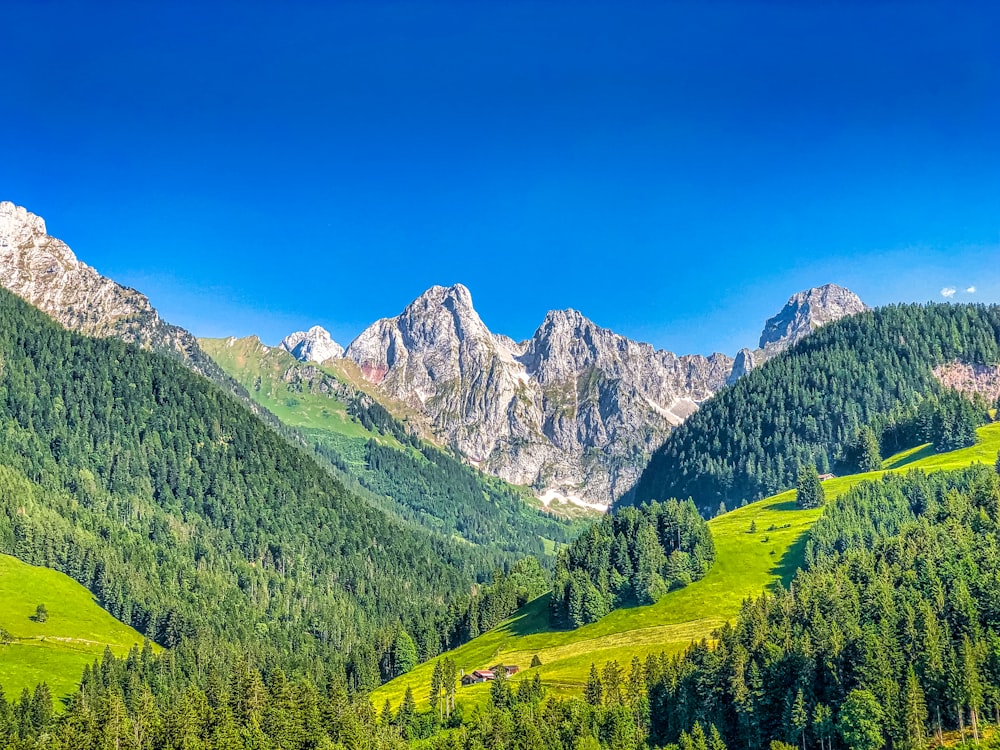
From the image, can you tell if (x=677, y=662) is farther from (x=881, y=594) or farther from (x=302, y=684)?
(x=302, y=684)

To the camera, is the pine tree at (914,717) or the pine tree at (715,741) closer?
the pine tree at (914,717)

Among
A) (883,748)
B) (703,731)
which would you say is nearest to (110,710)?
(703,731)

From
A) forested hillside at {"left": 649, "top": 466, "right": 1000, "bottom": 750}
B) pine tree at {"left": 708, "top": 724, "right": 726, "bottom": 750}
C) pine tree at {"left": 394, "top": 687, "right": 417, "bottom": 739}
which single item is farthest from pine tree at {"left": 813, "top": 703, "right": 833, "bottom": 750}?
pine tree at {"left": 394, "top": 687, "right": 417, "bottom": 739}

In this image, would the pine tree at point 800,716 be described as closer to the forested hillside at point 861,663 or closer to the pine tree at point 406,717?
the forested hillside at point 861,663

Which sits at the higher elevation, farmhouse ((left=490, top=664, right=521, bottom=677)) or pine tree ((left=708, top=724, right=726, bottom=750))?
farmhouse ((left=490, top=664, right=521, bottom=677))

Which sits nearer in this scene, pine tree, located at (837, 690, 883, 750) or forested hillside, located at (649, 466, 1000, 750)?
pine tree, located at (837, 690, 883, 750)

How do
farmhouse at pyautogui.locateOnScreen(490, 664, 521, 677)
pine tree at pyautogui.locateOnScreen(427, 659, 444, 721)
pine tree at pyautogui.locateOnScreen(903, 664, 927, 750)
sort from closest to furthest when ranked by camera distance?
1. pine tree at pyautogui.locateOnScreen(903, 664, 927, 750)
2. pine tree at pyautogui.locateOnScreen(427, 659, 444, 721)
3. farmhouse at pyautogui.locateOnScreen(490, 664, 521, 677)

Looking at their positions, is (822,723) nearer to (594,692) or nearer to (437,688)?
(594,692)

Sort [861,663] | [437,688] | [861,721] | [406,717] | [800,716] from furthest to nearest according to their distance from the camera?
[437,688]
[406,717]
[861,663]
[800,716]
[861,721]

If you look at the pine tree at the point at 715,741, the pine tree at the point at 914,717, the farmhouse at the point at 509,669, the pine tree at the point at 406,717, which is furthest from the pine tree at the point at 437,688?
the pine tree at the point at 914,717

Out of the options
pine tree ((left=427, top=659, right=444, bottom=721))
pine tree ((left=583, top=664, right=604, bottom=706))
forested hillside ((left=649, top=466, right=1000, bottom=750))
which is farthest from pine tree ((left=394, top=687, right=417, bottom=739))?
forested hillside ((left=649, top=466, right=1000, bottom=750))

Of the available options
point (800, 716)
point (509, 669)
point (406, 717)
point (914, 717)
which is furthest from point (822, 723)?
point (509, 669)

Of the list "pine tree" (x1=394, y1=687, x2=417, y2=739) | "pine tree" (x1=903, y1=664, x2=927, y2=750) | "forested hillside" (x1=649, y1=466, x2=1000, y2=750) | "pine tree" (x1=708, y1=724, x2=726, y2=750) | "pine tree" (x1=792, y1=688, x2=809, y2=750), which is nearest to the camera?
"pine tree" (x1=903, y1=664, x2=927, y2=750)

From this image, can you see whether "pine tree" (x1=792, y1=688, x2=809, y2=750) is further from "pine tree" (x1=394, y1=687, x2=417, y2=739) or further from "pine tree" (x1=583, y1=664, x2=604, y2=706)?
"pine tree" (x1=394, y1=687, x2=417, y2=739)
